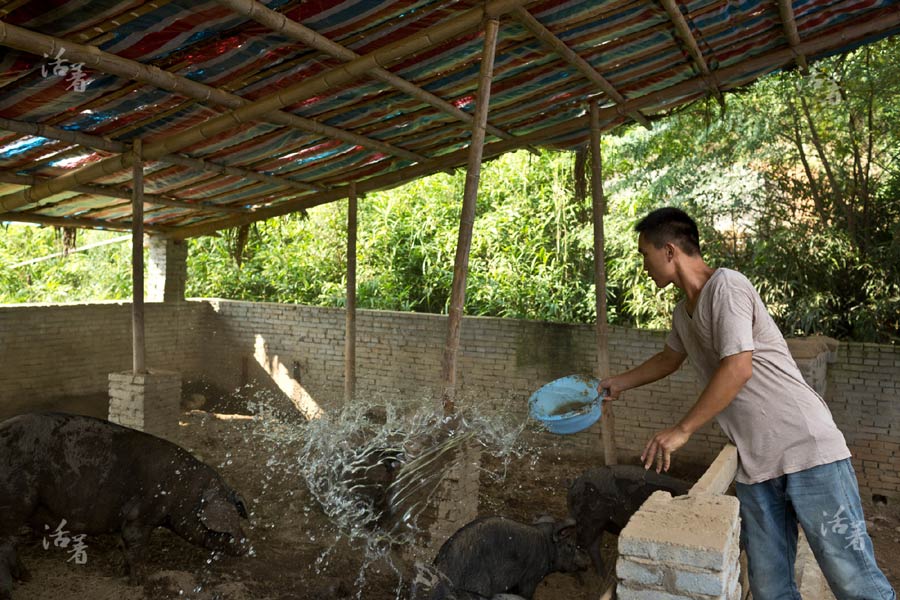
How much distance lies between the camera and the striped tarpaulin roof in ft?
15.8

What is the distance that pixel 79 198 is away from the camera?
28.8 ft

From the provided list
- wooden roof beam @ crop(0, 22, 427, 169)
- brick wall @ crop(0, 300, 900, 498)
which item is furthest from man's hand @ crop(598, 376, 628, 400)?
brick wall @ crop(0, 300, 900, 498)

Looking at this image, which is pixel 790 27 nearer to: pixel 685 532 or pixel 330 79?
pixel 330 79

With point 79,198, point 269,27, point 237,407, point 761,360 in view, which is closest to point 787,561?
point 761,360

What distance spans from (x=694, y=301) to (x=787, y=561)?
128 centimetres

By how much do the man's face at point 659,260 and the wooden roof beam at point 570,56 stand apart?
101 inches

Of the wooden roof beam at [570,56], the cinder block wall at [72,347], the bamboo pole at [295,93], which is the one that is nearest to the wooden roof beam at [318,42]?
the bamboo pole at [295,93]

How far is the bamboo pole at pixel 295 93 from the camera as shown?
5.12m

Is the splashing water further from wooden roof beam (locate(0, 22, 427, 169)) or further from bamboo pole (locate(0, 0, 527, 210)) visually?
wooden roof beam (locate(0, 22, 427, 169))

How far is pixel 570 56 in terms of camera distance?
6211 millimetres

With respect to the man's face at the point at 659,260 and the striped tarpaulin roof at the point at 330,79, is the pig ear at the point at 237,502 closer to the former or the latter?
the striped tarpaulin roof at the point at 330,79

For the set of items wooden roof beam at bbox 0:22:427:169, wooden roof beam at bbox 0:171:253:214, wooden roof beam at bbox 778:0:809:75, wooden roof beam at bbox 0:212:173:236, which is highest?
wooden roof beam at bbox 778:0:809:75

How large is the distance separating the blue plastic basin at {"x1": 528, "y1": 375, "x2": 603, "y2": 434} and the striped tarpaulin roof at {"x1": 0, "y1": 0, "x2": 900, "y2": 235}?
2.73 m

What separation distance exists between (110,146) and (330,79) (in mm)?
2564
